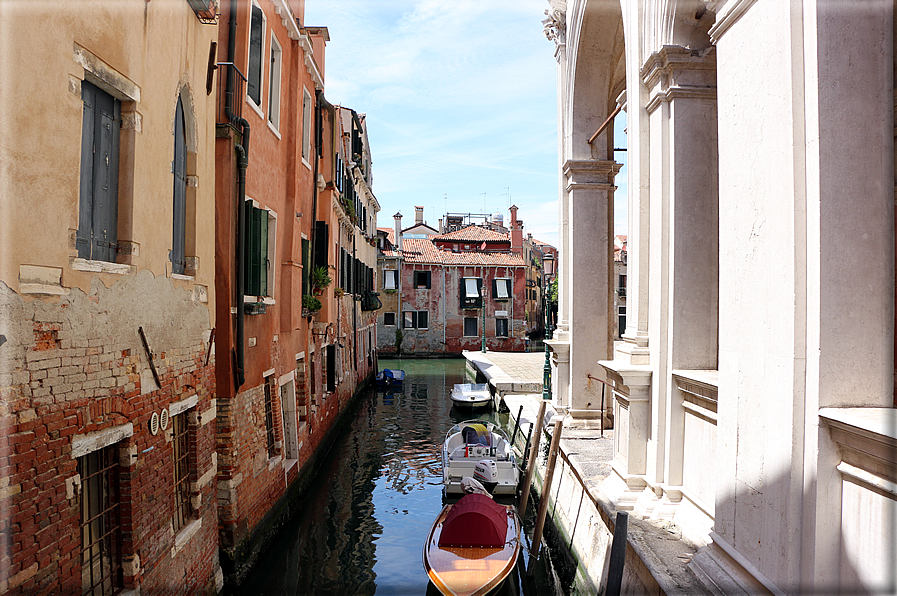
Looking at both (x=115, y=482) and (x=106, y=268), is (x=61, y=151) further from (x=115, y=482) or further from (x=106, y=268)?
(x=115, y=482)

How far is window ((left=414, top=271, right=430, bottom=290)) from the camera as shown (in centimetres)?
3481

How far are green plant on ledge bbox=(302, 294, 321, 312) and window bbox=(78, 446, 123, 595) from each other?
5.96m

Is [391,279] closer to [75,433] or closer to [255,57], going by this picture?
[255,57]

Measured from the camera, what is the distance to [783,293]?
124 inches

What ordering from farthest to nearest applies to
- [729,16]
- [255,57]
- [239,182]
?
[255,57]
[239,182]
[729,16]

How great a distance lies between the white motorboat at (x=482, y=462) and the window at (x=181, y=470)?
18.0ft

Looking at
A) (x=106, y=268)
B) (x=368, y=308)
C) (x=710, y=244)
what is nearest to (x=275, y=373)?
(x=106, y=268)

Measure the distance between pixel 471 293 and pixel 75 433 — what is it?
31.6m

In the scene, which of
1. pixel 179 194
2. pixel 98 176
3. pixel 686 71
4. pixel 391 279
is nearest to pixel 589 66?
pixel 686 71

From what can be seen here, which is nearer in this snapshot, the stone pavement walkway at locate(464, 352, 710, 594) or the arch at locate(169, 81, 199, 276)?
the stone pavement walkway at locate(464, 352, 710, 594)

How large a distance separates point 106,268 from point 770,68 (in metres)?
4.11

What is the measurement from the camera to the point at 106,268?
367cm

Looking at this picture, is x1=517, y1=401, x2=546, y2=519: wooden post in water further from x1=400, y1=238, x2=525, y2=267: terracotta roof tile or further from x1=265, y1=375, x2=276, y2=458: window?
x1=400, y1=238, x2=525, y2=267: terracotta roof tile

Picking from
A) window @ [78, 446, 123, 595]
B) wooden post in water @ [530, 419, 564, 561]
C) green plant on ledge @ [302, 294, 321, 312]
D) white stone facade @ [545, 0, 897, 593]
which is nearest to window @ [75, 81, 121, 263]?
window @ [78, 446, 123, 595]
